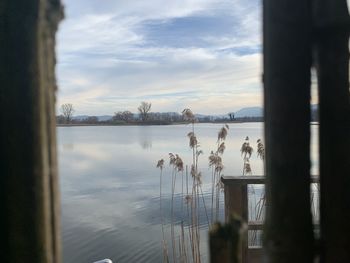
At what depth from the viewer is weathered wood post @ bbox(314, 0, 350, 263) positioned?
1136mm

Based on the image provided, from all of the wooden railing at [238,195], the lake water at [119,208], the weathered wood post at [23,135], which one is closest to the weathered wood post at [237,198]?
the wooden railing at [238,195]

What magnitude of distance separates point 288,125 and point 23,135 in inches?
22.7

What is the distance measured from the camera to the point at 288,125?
1.08m

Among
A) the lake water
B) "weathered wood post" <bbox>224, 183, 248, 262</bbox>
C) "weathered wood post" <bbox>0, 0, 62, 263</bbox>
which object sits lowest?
the lake water

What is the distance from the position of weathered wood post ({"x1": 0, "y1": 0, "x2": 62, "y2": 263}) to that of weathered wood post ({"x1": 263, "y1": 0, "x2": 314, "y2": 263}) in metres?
0.50

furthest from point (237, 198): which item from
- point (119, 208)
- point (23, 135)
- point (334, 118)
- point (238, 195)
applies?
point (119, 208)

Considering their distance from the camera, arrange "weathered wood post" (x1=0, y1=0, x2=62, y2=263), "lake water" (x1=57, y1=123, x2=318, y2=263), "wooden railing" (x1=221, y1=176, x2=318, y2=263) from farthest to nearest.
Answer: "lake water" (x1=57, y1=123, x2=318, y2=263) → "wooden railing" (x1=221, y1=176, x2=318, y2=263) → "weathered wood post" (x1=0, y1=0, x2=62, y2=263)

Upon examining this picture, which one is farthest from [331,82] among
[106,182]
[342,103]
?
[106,182]

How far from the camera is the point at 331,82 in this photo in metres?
1.14

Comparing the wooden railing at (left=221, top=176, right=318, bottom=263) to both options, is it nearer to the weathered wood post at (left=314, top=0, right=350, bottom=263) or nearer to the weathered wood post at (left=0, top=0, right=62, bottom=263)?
the weathered wood post at (left=314, top=0, right=350, bottom=263)

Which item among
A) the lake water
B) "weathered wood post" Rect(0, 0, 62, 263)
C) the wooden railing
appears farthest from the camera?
the lake water

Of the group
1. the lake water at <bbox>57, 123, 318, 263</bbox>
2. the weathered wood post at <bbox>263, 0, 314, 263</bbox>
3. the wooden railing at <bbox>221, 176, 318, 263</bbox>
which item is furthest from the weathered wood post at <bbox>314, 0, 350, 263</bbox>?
the lake water at <bbox>57, 123, 318, 263</bbox>

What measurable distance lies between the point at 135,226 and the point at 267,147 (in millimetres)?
7369

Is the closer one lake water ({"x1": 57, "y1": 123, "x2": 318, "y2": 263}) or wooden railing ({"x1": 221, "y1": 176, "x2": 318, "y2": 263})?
wooden railing ({"x1": 221, "y1": 176, "x2": 318, "y2": 263})
